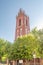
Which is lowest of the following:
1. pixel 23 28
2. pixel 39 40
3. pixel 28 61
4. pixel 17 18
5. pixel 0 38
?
pixel 28 61

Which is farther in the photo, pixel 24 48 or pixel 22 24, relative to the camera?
pixel 22 24

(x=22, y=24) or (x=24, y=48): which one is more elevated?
(x=22, y=24)

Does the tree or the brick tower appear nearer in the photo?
the tree

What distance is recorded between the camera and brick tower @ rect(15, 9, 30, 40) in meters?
59.5

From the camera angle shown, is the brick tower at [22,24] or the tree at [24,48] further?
the brick tower at [22,24]

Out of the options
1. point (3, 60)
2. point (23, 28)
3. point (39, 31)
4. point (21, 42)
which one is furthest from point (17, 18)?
point (39, 31)

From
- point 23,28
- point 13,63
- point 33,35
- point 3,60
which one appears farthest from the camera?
point 23,28

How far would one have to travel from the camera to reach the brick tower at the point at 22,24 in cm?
5953

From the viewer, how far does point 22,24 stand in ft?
199

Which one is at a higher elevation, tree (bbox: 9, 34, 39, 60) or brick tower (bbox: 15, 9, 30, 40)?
brick tower (bbox: 15, 9, 30, 40)

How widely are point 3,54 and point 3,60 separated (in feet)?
9.20

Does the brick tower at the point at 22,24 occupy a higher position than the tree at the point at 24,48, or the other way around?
the brick tower at the point at 22,24

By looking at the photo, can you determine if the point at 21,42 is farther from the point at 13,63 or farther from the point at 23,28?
the point at 23,28

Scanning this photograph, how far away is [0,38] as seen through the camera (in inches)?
2047
